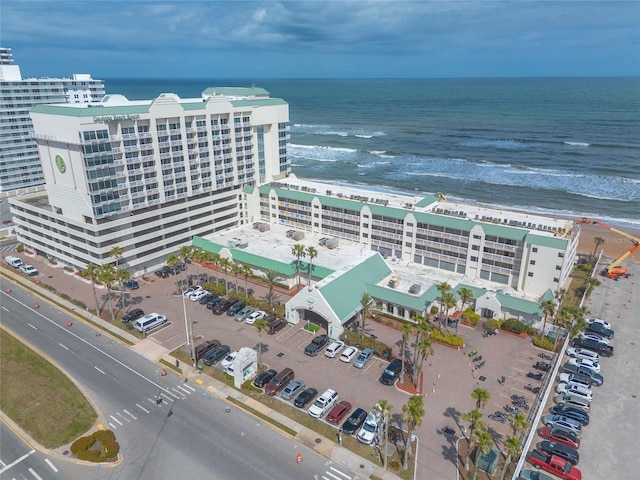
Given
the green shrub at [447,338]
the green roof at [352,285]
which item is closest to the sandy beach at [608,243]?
the green roof at [352,285]

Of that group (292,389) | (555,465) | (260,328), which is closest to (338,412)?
(292,389)

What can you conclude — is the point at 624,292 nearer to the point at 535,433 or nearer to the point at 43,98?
the point at 535,433

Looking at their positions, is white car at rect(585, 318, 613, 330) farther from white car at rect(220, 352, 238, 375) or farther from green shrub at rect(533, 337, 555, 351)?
white car at rect(220, 352, 238, 375)

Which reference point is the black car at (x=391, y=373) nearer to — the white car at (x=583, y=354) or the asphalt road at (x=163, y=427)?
the asphalt road at (x=163, y=427)

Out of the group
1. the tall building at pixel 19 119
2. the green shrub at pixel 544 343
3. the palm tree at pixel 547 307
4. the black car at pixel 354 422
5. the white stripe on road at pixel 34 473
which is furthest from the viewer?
the tall building at pixel 19 119

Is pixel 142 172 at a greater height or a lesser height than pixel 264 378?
greater

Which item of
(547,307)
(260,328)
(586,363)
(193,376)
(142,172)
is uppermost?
(142,172)

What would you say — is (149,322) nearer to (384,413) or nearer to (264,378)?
(264,378)

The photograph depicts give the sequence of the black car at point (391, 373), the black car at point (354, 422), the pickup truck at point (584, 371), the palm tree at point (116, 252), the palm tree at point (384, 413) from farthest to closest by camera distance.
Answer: the palm tree at point (116, 252) < the pickup truck at point (584, 371) < the black car at point (391, 373) < the black car at point (354, 422) < the palm tree at point (384, 413)
